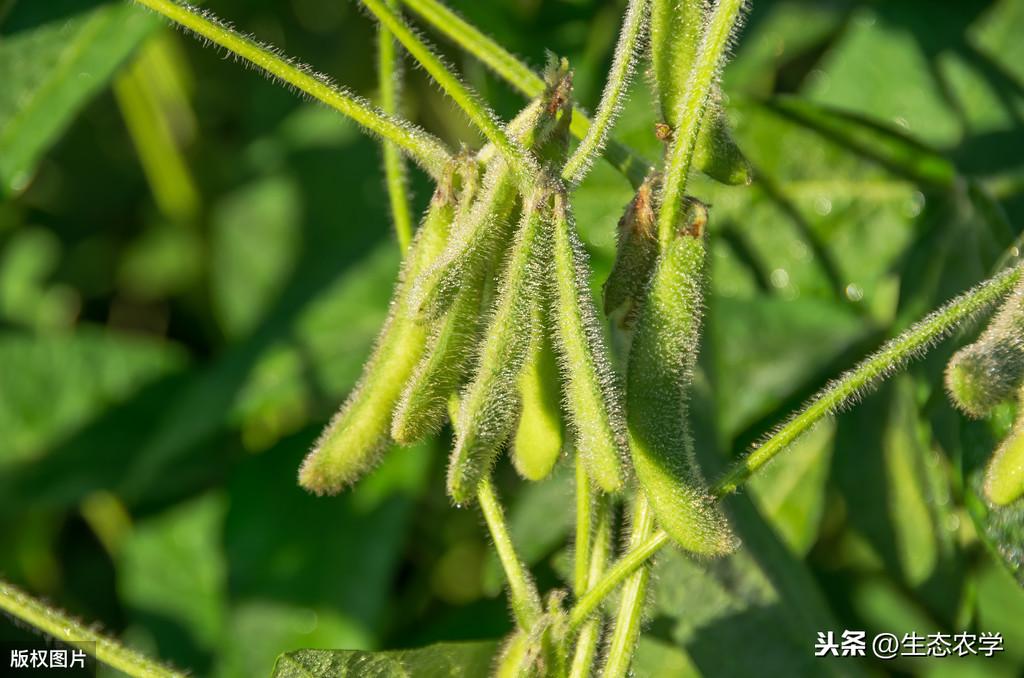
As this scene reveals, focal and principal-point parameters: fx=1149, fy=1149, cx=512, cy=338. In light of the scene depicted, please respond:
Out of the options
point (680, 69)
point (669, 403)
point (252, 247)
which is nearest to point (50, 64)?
point (252, 247)

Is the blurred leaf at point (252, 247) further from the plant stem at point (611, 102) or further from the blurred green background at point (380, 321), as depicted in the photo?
the plant stem at point (611, 102)

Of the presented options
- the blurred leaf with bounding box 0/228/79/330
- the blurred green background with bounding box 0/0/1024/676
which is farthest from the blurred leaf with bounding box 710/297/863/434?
the blurred leaf with bounding box 0/228/79/330

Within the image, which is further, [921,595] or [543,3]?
[543,3]

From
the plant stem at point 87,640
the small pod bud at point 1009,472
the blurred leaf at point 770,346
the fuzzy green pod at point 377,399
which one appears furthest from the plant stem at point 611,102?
the blurred leaf at point 770,346

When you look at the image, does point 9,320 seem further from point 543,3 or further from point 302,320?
point 543,3

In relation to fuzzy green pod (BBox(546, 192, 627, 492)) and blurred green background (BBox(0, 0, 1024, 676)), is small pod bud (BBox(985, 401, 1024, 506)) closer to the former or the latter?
blurred green background (BBox(0, 0, 1024, 676))

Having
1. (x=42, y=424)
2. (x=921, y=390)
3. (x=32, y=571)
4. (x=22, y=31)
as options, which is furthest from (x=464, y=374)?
(x=32, y=571)
